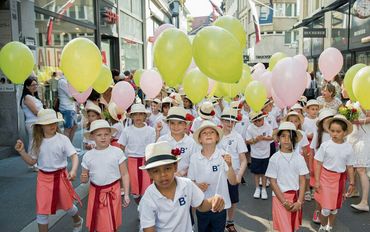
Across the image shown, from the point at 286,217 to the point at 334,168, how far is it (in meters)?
0.95

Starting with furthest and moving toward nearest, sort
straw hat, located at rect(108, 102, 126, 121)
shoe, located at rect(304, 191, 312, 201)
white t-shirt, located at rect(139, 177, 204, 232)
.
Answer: straw hat, located at rect(108, 102, 126, 121) → shoe, located at rect(304, 191, 312, 201) → white t-shirt, located at rect(139, 177, 204, 232)

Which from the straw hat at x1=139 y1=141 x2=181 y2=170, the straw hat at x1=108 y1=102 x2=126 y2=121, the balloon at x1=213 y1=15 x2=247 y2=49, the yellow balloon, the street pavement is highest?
the balloon at x1=213 y1=15 x2=247 y2=49

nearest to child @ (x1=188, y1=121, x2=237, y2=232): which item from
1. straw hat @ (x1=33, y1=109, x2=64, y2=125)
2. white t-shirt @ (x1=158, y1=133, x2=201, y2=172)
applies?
white t-shirt @ (x1=158, y1=133, x2=201, y2=172)

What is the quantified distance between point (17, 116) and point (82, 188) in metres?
2.95

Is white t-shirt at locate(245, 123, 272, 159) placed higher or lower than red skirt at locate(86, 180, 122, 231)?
higher

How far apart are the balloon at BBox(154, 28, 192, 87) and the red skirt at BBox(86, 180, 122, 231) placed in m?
1.45

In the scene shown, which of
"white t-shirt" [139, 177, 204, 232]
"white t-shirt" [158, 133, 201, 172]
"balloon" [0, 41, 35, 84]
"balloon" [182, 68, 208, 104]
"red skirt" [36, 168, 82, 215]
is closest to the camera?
"white t-shirt" [139, 177, 204, 232]

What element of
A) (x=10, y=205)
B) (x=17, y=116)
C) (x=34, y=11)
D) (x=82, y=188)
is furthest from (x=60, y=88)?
(x=10, y=205)

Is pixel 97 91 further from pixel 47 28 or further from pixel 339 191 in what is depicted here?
pixel 47 28

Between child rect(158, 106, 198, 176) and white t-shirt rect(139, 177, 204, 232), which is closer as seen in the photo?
white t-shirt rect(139, 177, 204, 232)

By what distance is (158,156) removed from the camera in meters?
2.62

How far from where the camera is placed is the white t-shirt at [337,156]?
425cm

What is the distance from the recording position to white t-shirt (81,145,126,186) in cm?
382

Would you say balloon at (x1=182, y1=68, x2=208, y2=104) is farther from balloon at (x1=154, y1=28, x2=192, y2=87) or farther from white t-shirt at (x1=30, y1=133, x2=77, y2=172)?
white t-shirt at (x1=30, y1=133, x2=77, y2=172)
